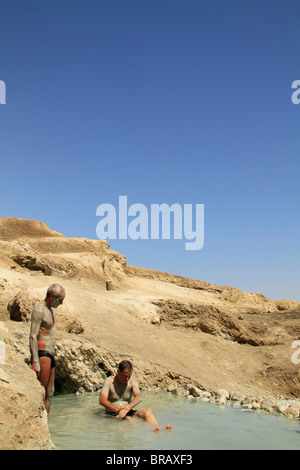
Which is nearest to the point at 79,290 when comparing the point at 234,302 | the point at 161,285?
the point at 161,285

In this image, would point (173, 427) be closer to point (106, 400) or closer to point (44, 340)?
point (106, 400)

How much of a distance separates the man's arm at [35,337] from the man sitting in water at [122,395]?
1.21 meters

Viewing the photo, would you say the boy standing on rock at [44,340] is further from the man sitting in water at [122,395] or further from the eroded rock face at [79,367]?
the eroded rock face at [79,367]

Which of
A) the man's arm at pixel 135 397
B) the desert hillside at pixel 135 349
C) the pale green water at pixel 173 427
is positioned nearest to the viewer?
the desert hillside at pixel 135 349

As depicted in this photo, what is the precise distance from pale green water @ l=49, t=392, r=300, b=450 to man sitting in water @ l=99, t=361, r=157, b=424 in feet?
0.41

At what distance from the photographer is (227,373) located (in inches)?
357

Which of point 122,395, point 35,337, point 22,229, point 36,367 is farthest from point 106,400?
point 22,229

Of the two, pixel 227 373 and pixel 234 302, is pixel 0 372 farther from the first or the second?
pixel 234 302

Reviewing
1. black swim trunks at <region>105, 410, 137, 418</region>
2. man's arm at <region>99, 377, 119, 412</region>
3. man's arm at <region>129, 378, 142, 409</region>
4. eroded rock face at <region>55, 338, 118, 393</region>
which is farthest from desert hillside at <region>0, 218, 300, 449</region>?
man's arm at <region>129, 378, 142, 409</region>

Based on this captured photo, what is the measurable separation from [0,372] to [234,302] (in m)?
29.4

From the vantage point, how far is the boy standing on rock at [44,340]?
4746 millimetres

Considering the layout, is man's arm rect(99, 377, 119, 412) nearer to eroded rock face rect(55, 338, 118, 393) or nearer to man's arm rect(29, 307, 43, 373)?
man's arm rect(29, 307, 43, 373)

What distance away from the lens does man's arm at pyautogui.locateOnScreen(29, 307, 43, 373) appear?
469 centimetres

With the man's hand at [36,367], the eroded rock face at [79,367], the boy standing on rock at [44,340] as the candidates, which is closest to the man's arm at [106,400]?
the boy standing on rock at [44,340]
